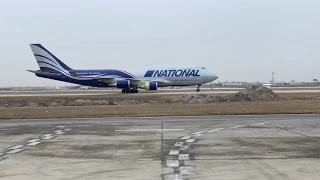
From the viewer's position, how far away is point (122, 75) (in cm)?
5475

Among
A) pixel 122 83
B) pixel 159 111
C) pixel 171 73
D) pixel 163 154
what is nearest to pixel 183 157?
pixel 163 154

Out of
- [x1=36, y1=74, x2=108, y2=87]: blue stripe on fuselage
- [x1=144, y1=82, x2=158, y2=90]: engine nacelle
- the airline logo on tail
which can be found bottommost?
[x1=144, y1=82, x2=158, y2=90]: engine nacelle

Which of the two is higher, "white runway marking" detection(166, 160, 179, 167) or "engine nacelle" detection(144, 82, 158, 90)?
"engine nacelle" detection(144, 82, 158, 90)

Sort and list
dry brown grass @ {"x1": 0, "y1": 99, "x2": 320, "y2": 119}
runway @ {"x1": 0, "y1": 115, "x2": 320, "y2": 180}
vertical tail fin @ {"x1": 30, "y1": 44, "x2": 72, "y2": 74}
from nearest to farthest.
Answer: runway @ {"x1": 0, "y1": 115, "x2": 320, "y2": 180}
dry brown grass @ {"x1": 0, "y1": 99, "x2": 320, "y2": 119}
vertical tail fin @ {"x1": 30, "y1": 44, "x2": 72, "y2": 74}

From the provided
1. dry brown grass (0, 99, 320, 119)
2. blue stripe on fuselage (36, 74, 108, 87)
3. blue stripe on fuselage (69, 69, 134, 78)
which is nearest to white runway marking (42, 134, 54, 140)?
dry brown grass (0, 99, 320, 119)

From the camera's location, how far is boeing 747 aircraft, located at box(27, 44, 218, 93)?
53812mm

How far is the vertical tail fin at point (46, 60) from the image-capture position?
56156 millimetres

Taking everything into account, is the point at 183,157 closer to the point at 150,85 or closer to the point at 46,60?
the point at 150,85

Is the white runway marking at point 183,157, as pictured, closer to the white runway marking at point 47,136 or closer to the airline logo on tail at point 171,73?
the white runway marking at point 47,136

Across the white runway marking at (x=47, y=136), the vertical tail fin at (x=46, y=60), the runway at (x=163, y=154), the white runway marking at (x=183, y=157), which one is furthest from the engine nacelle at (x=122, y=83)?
the white runway marking at (x=183, y=157)

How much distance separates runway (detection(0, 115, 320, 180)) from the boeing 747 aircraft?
129 ft

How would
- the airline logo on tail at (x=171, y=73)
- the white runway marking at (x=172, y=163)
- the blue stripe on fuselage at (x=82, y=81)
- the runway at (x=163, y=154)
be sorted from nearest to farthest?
the runway at (x=163, y=154), the white runway marking at (x=172, y=163), the airline logo on tail at (x=171, y=73), the blue stripe on fuselage at (x=82, y=81)

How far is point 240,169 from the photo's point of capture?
739 centimetres

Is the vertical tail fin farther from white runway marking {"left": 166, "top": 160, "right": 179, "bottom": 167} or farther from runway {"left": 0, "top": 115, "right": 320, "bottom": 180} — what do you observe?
white runway marking {"left": 166, "top": 160, "right": 179, "bottom": 167}
